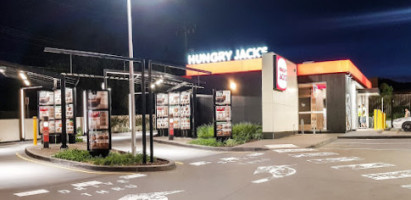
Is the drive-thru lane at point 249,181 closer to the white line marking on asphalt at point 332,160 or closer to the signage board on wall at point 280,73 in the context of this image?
the white line marking on asphalt at point 332,160

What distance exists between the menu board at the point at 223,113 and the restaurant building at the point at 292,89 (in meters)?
5.37

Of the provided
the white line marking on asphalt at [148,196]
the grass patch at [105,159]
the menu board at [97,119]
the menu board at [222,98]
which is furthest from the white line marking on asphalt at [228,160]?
the white line marking on asphalt at [148,196]

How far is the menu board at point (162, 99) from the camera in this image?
2560cm

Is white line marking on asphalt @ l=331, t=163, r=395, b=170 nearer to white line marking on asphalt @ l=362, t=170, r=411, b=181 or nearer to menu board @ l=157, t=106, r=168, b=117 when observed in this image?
white line marking on asphalt @ l=362, t=170, r=411, b=181

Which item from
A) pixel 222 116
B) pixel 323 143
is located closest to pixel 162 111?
pixel 222 116

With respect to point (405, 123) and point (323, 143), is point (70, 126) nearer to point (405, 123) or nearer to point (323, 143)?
point (323, 143)

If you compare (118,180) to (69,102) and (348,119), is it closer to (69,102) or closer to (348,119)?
(69,102)

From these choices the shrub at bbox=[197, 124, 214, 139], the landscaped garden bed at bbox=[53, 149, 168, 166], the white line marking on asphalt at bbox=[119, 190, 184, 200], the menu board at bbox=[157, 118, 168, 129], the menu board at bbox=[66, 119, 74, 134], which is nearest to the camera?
the white line marking on asphalt at bbox=[119, 190, 184, 200]

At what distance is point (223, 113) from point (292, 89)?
9169 millimetres

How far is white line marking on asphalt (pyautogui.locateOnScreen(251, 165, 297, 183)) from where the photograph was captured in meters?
10.6

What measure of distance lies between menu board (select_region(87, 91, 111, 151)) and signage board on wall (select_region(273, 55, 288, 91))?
480 inches

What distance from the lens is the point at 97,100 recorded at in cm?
1428

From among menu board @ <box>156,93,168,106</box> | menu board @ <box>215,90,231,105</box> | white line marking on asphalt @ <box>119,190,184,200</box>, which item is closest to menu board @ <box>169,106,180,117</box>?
menu board @ <box>156,93,168,106</box>

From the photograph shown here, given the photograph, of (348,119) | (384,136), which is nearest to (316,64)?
(348,119)
